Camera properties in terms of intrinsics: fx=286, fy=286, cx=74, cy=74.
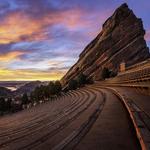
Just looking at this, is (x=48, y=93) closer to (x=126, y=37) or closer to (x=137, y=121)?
(x=126, y=37)

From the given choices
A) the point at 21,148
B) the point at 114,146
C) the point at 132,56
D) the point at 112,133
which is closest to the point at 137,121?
the point at 112,133

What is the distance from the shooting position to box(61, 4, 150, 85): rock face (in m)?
170

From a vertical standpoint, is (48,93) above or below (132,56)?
below

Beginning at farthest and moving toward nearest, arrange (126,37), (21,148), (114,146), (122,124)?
(126,37)
(122,124)
(21,148)
(114,146)

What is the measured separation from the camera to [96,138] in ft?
30.0

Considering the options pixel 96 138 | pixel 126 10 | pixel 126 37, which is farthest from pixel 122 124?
pixel 126 10

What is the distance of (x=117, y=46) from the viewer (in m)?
179

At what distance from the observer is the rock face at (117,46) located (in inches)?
6679

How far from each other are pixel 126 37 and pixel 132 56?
16.8 m

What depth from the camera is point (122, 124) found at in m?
11.6

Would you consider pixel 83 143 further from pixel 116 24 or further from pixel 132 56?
pixel 116 24

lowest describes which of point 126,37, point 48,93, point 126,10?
point 48,93

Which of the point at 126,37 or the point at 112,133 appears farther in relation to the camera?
the point at 126,37

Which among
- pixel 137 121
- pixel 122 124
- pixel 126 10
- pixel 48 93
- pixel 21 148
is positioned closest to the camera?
pixel 21 148
